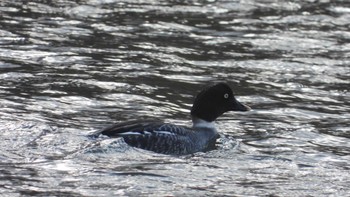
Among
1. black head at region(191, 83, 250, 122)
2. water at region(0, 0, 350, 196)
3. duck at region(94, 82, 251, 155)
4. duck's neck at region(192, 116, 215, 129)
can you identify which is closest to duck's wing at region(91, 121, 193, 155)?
duck at region(94, 82, 251, 155)

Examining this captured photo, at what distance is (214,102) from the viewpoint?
53.7 feet

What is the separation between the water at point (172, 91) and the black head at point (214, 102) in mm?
428

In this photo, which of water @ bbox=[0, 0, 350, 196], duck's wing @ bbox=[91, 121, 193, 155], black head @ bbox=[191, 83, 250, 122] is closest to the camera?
water @ bbox=[0, 0, 350, 196]

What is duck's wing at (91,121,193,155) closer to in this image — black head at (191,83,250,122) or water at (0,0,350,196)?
water at (0,0,350,196)

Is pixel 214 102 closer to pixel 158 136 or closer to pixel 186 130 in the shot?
pixel 186 130

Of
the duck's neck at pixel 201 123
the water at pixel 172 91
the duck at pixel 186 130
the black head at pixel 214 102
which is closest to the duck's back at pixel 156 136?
the duck at pixel 186 130

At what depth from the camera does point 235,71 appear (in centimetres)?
2047

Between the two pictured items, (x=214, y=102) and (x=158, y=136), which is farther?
(x=214, y=102)

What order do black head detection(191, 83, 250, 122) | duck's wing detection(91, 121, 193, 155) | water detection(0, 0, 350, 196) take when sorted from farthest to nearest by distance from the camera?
black head detection(191, 83, 250, 122), duck's wing detection(91, 121, 193, 155), water detection(0, 0, 350, 196)

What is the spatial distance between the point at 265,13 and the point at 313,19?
1092 mm

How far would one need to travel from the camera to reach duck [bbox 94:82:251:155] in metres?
15.0

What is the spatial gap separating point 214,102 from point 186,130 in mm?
812

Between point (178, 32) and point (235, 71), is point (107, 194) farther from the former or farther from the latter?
point (178, 32)

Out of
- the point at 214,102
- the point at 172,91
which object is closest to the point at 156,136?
the point at 214,102
